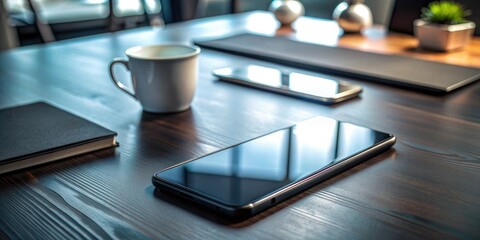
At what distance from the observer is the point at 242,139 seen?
2.06 feet

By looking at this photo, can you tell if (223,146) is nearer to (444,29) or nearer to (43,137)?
(43,137)

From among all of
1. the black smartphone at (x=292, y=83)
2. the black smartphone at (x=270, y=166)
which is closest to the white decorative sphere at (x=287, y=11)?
the black smartphone at (x=292, y=83)

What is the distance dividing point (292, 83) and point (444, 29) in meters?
0.43

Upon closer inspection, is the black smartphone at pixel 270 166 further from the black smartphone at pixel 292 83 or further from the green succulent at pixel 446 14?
the green succulent at pixel 446 14

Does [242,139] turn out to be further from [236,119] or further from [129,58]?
[129,58]

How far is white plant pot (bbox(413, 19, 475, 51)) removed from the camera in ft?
3.58

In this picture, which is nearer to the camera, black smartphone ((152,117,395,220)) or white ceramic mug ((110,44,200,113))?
black smartphone ((152,117,395,220))

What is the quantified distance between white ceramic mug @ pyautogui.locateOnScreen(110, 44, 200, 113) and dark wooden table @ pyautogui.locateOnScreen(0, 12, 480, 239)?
19 mm

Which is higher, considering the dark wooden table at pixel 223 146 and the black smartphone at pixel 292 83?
the black smartphone at pixel 292 83

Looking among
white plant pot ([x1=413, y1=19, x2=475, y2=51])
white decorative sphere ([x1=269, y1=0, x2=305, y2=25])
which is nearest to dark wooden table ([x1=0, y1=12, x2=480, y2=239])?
white plant pot ([x1=413, y1=19, x2=475, y2=51])

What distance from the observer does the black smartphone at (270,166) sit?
0.46m

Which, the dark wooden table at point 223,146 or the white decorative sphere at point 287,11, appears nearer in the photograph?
the dark wooden table at point 223,146

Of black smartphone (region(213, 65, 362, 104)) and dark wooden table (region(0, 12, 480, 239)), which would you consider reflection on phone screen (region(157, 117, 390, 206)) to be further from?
black smartphone (region(213, 65, 362, 104))

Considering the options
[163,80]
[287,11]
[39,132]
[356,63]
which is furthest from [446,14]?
[39,132]
